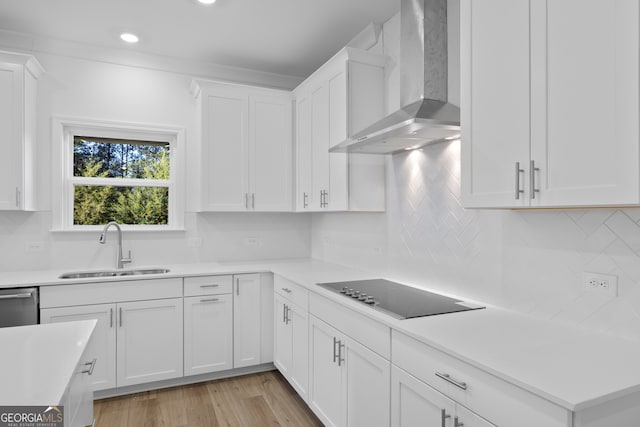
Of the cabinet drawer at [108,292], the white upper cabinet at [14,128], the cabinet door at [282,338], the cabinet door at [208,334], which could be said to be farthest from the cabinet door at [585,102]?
the white upper cabinet at [14,128]

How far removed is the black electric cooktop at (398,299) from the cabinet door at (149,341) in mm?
1307

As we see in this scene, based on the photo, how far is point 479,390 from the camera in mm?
1271

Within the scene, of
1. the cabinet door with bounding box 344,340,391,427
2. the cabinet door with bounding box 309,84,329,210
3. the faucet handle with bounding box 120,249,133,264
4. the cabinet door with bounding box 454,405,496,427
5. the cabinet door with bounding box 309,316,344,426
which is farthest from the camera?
the faucet handle with bounding box 120,249,133,264

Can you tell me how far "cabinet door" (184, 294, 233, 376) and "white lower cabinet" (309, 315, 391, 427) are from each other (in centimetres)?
95

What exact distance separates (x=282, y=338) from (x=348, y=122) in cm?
171

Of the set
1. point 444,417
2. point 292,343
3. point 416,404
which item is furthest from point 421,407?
point 292,343

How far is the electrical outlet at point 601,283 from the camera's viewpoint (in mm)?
1475

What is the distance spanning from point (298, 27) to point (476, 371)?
2668mm

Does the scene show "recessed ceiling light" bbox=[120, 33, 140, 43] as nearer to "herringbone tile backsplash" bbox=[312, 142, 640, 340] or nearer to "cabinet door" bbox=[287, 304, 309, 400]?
"herringbone tile backsplash" bbox=[312, 142, 640, 340]

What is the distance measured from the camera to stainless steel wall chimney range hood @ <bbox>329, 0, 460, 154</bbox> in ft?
6.82

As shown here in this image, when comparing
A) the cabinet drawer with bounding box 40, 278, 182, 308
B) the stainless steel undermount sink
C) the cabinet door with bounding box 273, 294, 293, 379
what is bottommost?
the cabinet door with bounding box 273, 294, 293, 379

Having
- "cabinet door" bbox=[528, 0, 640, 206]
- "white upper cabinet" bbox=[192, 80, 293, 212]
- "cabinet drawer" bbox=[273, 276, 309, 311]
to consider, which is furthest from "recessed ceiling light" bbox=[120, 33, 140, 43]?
"cabinet door" bbox=[528, 0, 640, 206]

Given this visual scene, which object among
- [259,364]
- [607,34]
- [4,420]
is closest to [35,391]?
[4,420]

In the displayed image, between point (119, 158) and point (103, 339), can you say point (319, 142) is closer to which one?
point (119, 158)
